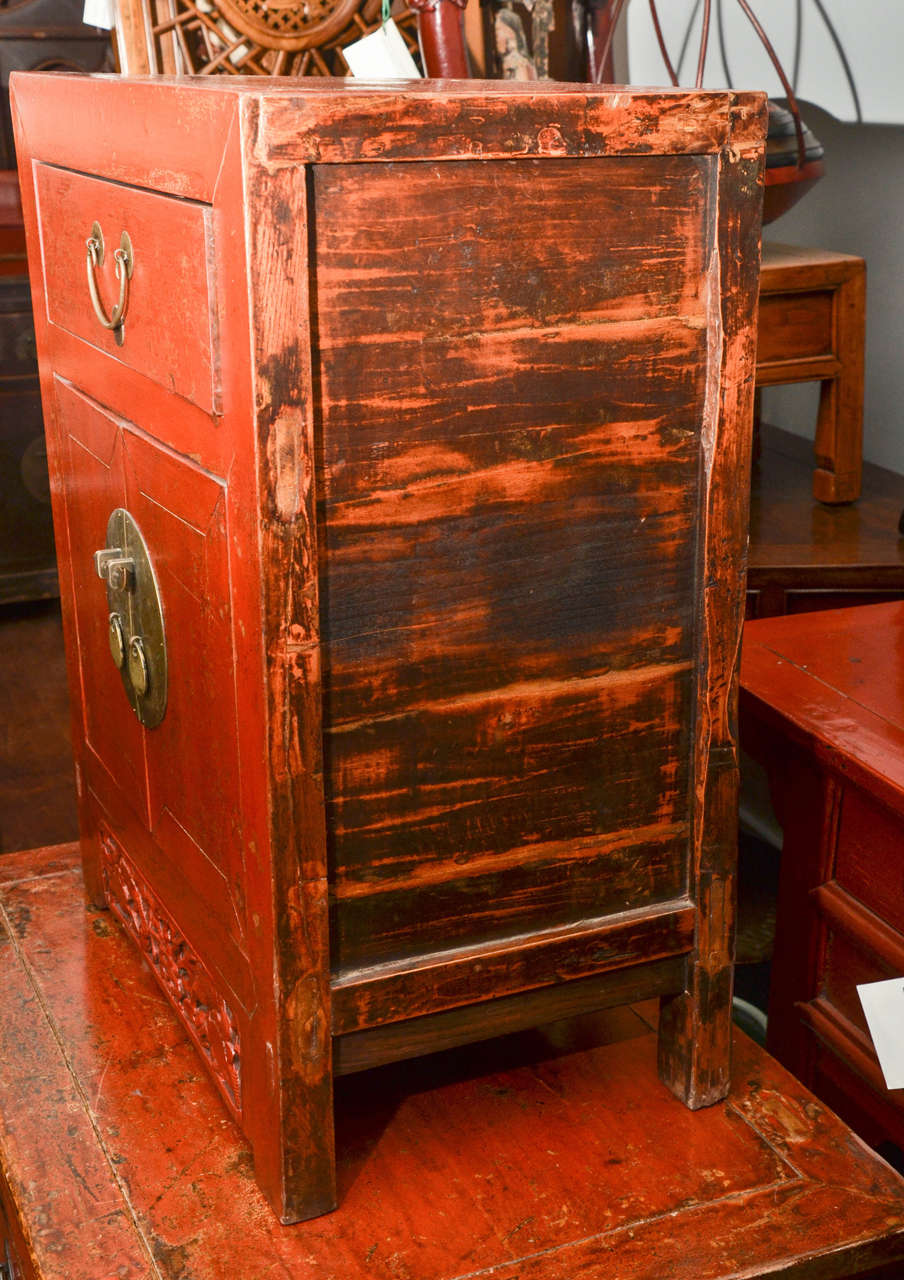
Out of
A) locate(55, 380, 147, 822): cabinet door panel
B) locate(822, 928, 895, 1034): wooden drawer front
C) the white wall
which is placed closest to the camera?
locate(55, 380, 147, 822): cabinet door panel

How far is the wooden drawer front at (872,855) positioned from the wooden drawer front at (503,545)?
1.07ft

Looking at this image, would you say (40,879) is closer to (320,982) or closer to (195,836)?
(195,836)

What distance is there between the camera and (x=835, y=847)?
1.51 m

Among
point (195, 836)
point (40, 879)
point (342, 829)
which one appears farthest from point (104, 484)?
point (40, 879)

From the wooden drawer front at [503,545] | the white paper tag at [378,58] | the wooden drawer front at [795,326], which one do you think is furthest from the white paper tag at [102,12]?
the wooden drawer front at [503,545]

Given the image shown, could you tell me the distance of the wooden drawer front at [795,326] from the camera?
2264mm

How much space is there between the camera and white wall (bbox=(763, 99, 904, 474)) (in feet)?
8.16

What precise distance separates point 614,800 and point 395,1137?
14.4 inches

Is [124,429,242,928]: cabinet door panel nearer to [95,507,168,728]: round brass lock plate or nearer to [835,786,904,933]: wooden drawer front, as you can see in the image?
[95,507,168,728]: round brass lock plate

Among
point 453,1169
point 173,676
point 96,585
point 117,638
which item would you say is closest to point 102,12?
point 96,585

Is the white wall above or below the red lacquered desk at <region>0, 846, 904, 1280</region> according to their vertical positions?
above

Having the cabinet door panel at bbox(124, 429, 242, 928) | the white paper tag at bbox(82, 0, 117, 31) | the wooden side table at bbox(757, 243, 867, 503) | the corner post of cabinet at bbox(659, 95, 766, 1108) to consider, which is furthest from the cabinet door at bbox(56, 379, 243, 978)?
the wooden side table at bbox(757, 243, 867, 503)

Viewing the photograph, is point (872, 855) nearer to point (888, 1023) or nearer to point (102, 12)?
point (888, 1023)

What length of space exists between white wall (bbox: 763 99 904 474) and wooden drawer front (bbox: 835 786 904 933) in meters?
1.31
